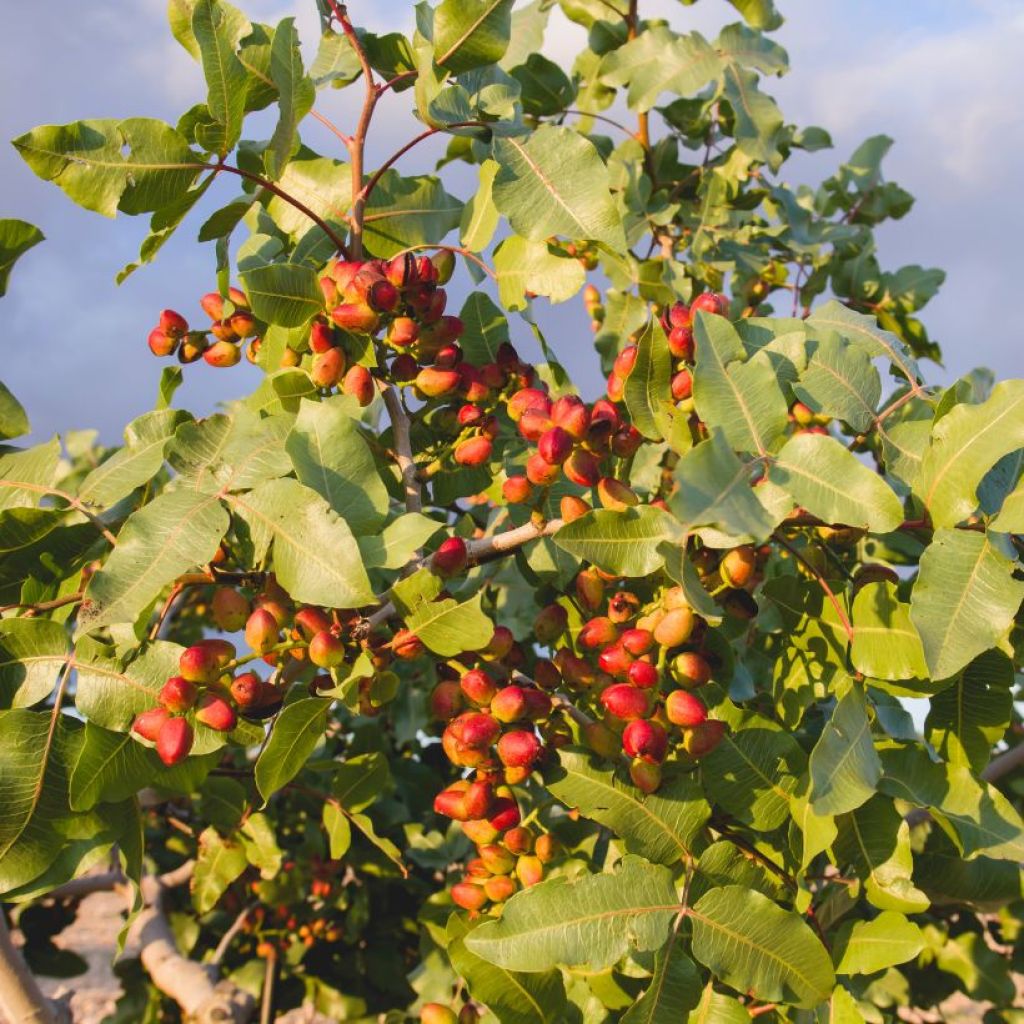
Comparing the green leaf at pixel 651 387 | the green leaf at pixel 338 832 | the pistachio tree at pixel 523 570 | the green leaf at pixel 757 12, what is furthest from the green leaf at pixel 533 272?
the green leaf at pixel 757 12

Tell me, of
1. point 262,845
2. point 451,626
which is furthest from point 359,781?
point 451,626

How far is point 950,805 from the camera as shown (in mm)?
913

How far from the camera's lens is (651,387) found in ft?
3.16

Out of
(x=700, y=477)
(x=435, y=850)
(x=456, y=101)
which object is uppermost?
(x=456, y=101)

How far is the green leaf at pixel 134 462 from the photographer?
103cm

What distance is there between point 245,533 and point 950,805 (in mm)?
673

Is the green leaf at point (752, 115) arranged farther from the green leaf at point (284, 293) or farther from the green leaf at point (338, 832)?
the green leaf at point (338, 832)

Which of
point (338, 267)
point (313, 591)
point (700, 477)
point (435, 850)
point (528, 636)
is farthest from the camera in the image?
point (435, 850)

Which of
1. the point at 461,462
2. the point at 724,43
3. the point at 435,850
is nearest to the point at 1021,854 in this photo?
the point at 461,462

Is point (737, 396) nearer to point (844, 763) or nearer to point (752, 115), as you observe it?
point (844, 763)

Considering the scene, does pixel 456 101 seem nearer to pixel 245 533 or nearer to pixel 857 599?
pixel 245 533

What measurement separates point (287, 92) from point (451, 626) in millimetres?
528

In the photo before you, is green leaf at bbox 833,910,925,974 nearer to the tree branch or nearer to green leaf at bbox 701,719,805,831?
green leaf at bbox 701,719,805,831

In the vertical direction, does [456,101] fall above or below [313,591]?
above
